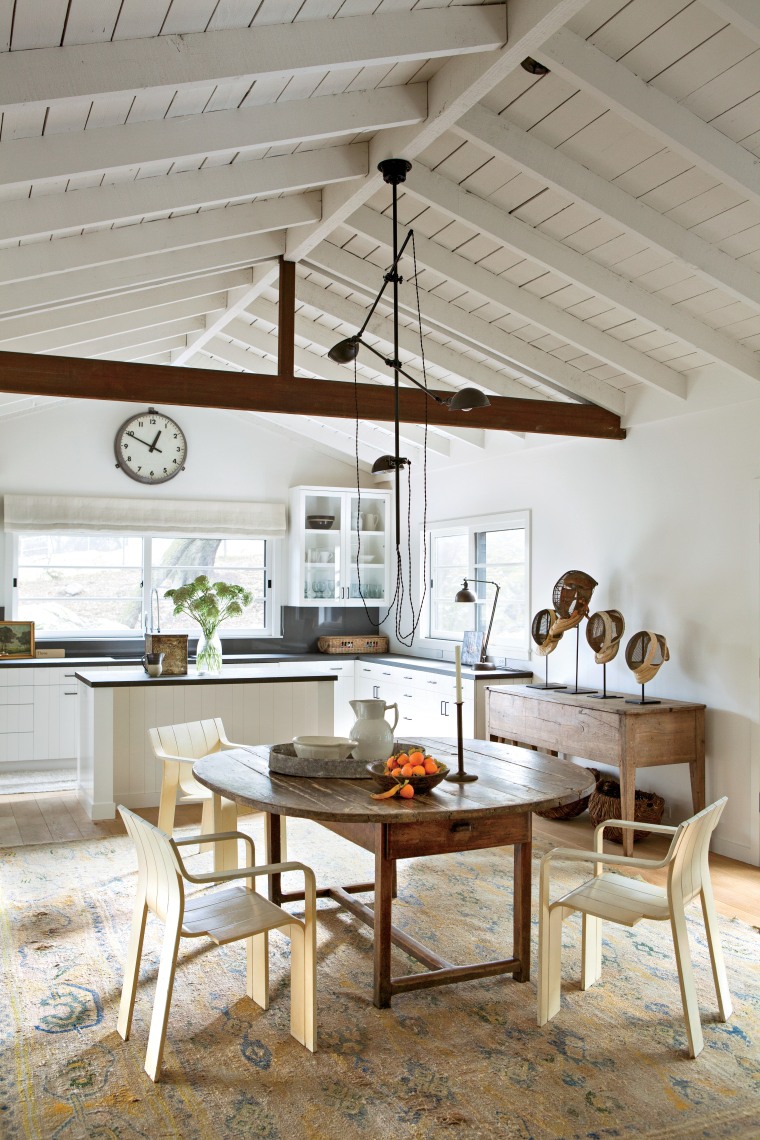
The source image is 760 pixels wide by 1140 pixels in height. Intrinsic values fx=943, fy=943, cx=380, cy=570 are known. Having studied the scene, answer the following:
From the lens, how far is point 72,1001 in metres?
3.21

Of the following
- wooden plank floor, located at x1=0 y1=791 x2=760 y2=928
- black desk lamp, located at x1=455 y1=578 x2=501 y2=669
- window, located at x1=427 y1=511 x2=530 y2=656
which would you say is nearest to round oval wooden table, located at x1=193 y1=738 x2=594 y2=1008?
wooden plank floor, located at x1=0 y1=791 x2=760 y2=928

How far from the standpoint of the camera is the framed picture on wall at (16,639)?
24.5 ft

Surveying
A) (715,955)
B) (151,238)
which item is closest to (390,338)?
(151,238)

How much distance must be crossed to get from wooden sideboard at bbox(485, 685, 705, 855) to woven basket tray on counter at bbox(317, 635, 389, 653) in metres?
3.33

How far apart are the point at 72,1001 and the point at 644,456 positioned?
4.23 m

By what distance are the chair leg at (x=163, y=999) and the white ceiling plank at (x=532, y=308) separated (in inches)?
132

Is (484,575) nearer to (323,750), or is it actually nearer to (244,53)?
(323,750)

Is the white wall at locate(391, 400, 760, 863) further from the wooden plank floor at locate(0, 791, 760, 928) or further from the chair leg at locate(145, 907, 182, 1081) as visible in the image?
the chair leg at locate(145, 907, 182, 1081)

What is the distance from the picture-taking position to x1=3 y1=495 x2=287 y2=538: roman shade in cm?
775

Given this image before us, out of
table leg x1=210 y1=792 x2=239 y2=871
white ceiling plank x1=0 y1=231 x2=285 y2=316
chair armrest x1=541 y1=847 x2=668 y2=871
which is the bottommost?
table leg x1=210 y1=792 x2=239 y2=871

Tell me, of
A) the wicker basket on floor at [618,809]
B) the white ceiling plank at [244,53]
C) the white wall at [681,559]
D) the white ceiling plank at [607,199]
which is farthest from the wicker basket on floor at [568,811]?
the white ceiling plank at [244,53]

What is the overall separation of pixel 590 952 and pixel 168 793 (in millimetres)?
2268

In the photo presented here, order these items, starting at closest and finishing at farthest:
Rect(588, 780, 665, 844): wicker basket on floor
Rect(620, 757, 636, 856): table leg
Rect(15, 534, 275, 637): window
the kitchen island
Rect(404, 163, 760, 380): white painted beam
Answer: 1. Rect(404, 163, 760, 380): white painted beam
2. Rect(620, 757, 636, 856): table leg
3. Rect(588, 780, 665, 844): wicker basket on floor
4. the kitchen island
5. Rect(15, 534, 275, 637): window

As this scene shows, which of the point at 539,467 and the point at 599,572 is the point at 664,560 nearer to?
the point at 599,572
